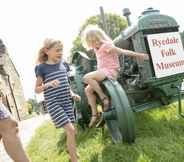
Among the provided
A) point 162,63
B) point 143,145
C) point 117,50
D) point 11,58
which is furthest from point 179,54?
point 11,58

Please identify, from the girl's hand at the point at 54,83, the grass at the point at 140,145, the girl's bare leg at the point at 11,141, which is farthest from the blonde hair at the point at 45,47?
the grass at the point at 140,145

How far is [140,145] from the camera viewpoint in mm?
4992

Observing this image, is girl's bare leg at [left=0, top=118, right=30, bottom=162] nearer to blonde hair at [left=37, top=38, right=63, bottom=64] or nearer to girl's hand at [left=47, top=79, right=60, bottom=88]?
girl's hand at [left=47, top=79, right=60, bottom=88]

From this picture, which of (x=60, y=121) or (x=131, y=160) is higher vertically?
(x=60, y=121)

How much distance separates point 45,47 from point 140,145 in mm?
1559

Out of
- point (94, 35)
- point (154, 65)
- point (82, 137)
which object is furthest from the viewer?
point (82, 137)

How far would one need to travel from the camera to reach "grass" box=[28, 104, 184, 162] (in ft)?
15.3

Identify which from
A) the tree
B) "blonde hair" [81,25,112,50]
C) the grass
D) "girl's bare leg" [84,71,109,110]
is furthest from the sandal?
the tree

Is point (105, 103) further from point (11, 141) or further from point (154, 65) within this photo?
point (11, 141)

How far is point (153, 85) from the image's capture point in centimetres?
578

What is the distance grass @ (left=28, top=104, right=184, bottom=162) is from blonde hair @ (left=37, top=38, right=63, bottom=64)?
1.27 m

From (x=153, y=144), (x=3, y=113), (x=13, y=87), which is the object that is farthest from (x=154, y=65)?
(x=13, y=87)

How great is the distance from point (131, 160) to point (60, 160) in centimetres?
129

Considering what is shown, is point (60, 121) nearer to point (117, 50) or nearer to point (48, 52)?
point (48, 52)
